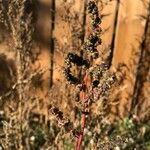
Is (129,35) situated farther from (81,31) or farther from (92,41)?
(92,41)

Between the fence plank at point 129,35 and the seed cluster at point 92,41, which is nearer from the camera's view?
the seed cluster at point 92,41

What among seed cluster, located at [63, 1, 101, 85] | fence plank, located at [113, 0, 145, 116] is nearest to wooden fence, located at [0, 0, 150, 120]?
fence plank, located at [113, 0, 145, 116]

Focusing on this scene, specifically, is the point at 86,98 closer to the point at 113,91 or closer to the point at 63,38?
the point at 63,38

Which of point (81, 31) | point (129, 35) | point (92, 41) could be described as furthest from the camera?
point (129, 35)

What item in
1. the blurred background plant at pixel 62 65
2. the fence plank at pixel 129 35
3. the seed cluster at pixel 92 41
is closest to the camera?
the seed cluster at pixel 92 41

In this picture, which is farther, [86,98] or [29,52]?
[29,52]

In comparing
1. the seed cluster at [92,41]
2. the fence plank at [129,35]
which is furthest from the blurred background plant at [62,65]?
the seed cluster at [92,41]

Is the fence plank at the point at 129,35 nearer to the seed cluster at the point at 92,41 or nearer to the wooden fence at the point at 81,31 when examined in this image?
the wooden fence at the point at 81,31

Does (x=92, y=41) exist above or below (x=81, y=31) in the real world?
above

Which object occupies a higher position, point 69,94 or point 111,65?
point 111,65

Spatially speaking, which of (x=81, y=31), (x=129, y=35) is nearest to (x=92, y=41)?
(x=81, y=31)

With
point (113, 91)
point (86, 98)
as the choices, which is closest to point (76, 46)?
point (113, 91)
